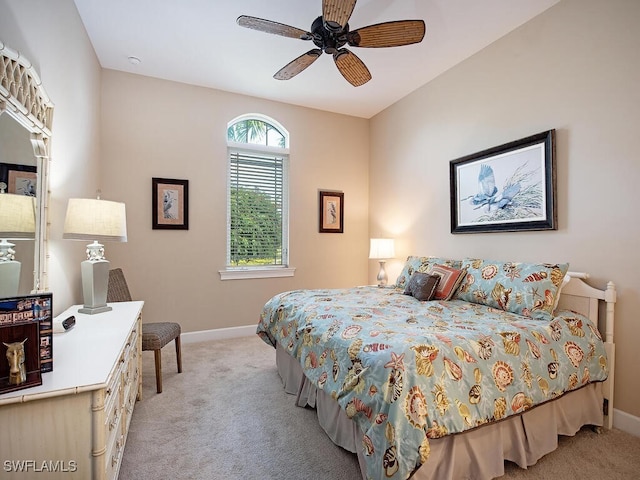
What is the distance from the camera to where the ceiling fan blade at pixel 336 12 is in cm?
183

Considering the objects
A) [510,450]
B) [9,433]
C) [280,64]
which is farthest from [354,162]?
[9,433]

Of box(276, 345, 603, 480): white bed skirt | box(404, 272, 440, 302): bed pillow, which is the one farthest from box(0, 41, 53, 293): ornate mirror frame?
box(404, 272, 440, 302): bed pillow

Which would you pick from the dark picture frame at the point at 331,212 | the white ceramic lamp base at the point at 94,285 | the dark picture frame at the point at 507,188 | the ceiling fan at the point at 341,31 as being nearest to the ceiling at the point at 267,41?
the ceiling fan at the point at 341,31

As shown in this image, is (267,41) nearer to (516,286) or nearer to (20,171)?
(20,171)

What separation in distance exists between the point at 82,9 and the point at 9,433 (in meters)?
2.98

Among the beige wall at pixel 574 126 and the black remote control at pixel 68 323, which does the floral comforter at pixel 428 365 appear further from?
the black remote control at pixel 68 323

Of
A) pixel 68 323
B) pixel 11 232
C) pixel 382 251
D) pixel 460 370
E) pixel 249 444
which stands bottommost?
pixel 249 444

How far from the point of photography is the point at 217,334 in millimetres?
3859

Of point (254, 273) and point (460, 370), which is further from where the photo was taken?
point (254, 273)

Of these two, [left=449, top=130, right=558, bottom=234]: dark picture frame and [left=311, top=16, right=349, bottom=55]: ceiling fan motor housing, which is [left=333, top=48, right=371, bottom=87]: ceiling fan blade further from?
[left=449, top=130, right=558, bottom=234]: dark picture frame

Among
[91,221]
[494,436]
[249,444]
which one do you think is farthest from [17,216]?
[494,436]

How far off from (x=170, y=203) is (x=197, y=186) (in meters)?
0.36

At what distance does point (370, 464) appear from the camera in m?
1.36

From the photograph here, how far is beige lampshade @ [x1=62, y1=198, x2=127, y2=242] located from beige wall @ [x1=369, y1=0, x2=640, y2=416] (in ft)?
10.1
